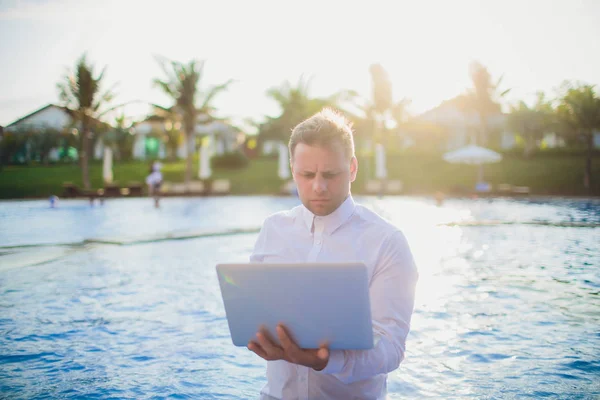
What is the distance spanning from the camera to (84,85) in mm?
38375

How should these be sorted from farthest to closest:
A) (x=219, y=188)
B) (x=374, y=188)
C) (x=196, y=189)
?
(x=219, y=188)
(x=196, y=189)
(x=374, y=188)

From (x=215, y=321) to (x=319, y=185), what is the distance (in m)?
5.08

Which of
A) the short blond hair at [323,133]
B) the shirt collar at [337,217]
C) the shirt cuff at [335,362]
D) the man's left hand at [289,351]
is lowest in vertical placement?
the shirt cuff at [335,362]

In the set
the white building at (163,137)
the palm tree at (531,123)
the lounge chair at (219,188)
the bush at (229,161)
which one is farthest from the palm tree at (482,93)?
the white building at (163,137)

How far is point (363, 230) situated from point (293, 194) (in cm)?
3093

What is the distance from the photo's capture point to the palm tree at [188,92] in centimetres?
4075

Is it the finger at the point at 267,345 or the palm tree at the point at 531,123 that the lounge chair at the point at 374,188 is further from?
the finger at the point at 267,345

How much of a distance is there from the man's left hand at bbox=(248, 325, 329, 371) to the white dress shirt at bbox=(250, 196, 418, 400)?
6 cm

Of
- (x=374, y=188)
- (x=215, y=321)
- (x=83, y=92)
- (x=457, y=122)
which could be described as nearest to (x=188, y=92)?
(x=83, y=92)

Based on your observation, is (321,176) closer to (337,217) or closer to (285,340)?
(337,217)

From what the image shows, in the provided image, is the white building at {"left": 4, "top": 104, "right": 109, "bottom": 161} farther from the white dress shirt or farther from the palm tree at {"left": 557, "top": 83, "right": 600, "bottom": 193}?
the white dress shirt

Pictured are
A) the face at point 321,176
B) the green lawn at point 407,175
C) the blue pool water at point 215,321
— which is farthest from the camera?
the green lawn at point 407,175

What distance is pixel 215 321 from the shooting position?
7.05m

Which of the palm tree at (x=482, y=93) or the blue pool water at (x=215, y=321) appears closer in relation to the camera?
the blue pool water at (x=215, y=321)
